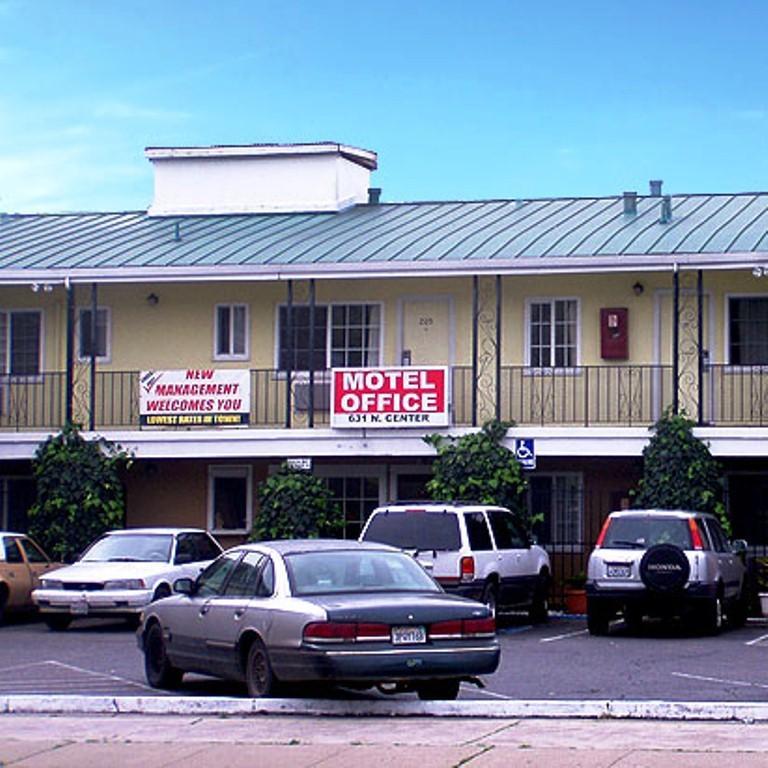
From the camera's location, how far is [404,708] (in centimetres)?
1360

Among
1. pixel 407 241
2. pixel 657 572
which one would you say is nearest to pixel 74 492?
pixel 407 241

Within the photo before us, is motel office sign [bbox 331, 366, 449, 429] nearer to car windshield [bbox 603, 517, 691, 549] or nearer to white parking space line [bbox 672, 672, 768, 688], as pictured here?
car windshield [bbox 603, 517, 691, 549]

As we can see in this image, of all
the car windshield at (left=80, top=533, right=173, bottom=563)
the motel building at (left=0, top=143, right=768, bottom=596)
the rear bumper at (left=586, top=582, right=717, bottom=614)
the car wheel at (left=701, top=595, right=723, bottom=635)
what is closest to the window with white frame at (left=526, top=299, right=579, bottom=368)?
the motel building at (left=0, top=143, right=768, bottom=596)

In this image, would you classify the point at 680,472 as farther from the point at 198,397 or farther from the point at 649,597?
the point at 198,397

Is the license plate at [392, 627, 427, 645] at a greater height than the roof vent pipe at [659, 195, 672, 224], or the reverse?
the roof vent pipe at [659, 195, 672, 224]

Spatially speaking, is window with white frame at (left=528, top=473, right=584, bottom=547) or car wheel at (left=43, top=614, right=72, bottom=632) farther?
window with white frame at (left=528, top=473, right=584, bottom=547)

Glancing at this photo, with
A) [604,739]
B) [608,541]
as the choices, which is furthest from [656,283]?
[604,739]

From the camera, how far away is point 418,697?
48.4ft

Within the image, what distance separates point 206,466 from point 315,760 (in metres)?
19.5

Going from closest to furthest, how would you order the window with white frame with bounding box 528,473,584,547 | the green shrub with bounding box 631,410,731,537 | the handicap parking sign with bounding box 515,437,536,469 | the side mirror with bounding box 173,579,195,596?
the side mirror with bounding box 173,579,195,596 → the green shrub with bounding box 631,410,731,537 → the handicap parking sign with bounding box 515,437,536,469 → the window with white frame with bounding box 528,473,584,547

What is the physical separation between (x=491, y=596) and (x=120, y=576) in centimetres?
507

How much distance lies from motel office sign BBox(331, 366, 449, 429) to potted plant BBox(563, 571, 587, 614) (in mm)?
3251

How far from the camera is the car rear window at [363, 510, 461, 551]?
23.0 meters

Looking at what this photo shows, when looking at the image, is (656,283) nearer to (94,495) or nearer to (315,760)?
(94,495)
